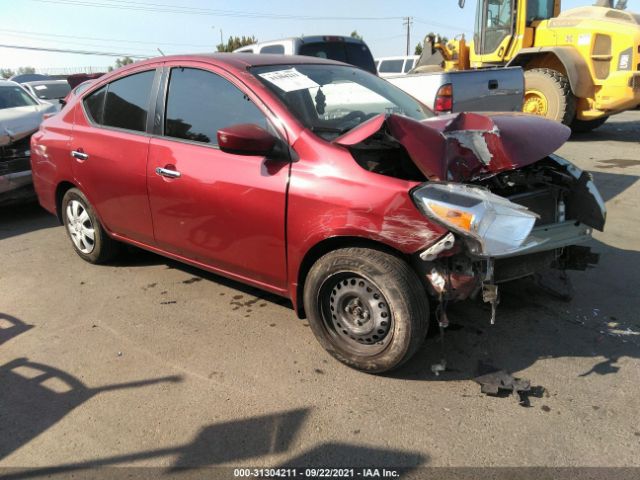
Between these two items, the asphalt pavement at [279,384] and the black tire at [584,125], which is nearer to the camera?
the asphalt pavement at [279,384]

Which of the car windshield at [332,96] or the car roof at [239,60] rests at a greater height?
the car roof at [239,60]

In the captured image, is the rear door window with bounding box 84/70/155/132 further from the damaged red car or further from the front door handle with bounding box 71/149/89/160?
the front door handle with bounding box 71/149/89/160

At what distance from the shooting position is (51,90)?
14703 millimetres

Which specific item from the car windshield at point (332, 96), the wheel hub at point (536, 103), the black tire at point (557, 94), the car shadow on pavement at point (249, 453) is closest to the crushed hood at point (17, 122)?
the car windshield at point (332, 96)

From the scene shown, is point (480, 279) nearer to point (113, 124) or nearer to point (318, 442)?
point (318, 442)

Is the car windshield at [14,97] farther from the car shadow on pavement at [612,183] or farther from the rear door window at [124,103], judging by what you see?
the car shadow on pavement at [612,183]

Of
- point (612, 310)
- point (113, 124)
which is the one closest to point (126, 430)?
point (113, 124)

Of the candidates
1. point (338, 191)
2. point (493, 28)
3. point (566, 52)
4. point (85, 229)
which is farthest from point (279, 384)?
point (493, 28)

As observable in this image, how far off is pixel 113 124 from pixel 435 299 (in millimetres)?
2949

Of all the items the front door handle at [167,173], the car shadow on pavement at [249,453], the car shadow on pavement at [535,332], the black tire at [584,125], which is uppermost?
the front door handle at [167,173]

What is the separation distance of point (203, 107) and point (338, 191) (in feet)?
4.33

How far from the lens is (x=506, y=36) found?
11.1 meters

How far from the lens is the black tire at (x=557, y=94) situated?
405 inches

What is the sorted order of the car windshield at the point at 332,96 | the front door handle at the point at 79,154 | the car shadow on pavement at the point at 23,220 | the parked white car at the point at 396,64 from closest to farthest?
the car windshield at the point at 332,96 → the front door handle at the point at 79,154 → the car shadow on pavement at the point at 23,220 → the parked white car at the point at 396,64
